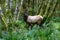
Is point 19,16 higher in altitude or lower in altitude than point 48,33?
lower

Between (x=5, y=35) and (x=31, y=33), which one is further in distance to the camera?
(x=31, y=33)

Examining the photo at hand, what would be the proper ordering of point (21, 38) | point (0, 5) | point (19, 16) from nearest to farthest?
point (21, 38) → point (0, 5) → point (19, 16)

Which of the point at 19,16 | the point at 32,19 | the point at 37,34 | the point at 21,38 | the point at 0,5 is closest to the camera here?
the point at 21,38

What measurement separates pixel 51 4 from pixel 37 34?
517 cm

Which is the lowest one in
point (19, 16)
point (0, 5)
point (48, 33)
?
point (19, 16)

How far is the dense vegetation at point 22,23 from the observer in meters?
6.87

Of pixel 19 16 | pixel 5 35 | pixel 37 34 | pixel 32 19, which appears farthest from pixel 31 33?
pixel 19 16

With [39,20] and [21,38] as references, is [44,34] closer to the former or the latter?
[21,38]

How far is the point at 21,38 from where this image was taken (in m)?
6.38

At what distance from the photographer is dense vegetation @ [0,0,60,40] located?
22.5 feet

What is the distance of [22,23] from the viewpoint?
10.1m

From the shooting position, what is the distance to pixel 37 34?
7.31m

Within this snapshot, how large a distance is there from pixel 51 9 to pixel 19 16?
1826 mm

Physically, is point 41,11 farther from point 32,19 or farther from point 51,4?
point 32,19
